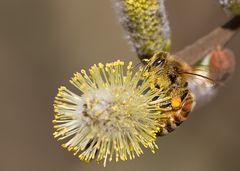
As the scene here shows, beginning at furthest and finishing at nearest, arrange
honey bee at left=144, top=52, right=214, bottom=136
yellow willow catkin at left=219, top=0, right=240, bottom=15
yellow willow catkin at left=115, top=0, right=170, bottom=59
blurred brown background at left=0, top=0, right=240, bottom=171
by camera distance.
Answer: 1. blurred brown background at left=0, top=0, right=240, bottom=171
2. yellow willow catkin at left=219, top=0, right=240, bottom=15
3. yellow willow catkin at left=115, top=0, right=170, bottom=59
4. honey bee at left=144, top=52, right=214, bottom=136

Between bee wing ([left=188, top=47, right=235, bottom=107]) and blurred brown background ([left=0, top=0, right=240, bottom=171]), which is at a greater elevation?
blurred brown background ([left=0, top=0, right=240, bottom=171])

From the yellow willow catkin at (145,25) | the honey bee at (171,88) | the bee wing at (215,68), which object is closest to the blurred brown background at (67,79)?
the bee wing at (215,68)

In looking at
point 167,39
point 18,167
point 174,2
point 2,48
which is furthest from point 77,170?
point 167,39

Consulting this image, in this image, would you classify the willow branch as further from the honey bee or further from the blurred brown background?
the blurred brown background

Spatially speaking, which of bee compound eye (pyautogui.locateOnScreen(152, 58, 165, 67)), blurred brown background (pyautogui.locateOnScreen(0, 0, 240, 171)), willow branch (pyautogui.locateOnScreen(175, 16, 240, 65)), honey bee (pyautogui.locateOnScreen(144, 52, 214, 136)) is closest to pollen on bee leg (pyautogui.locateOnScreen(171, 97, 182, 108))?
honey bee (pyautogui.locateOnScreen(144, 52, 214, 136))

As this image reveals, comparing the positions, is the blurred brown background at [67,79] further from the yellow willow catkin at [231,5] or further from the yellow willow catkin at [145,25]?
the yellow willow catkin at [145,25]

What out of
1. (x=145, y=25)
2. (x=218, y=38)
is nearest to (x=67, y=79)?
(x=218, y=38)
